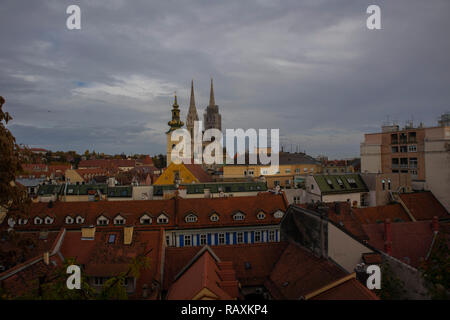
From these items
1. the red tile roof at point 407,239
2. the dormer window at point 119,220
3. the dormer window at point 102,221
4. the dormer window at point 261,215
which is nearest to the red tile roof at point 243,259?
the red tile roof at point 407,239

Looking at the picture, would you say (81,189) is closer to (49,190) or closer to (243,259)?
(49,190)

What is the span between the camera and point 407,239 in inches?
852

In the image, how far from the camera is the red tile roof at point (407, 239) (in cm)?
2061

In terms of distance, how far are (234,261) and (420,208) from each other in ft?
95.2

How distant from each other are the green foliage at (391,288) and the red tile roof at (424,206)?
83.5 feet

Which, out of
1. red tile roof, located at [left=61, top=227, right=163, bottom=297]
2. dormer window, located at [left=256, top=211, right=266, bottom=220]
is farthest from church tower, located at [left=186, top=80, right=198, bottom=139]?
red tile roof, located at [left=61, top=227, right=163, bottom=297]

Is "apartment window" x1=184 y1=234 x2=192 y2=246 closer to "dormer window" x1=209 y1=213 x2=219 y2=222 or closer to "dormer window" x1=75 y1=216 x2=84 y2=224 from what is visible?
"dormer window" x1=209 y1=213 x2=219 y2=222

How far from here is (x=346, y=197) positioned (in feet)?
136

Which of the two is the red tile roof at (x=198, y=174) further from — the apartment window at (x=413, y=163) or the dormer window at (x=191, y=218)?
the apartment window at (x=413, y=163)

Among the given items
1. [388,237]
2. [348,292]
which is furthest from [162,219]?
[348,292]

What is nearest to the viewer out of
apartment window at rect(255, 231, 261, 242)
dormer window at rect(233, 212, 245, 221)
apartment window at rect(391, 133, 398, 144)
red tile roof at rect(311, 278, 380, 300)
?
red tile roof at rect(311, 278, 380, 300)

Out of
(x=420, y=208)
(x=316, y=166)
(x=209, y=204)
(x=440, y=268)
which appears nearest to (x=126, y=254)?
(x=209, y=204)

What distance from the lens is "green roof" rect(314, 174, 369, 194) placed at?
134 ft

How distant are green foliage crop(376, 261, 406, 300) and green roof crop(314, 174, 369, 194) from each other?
87.3 feet
